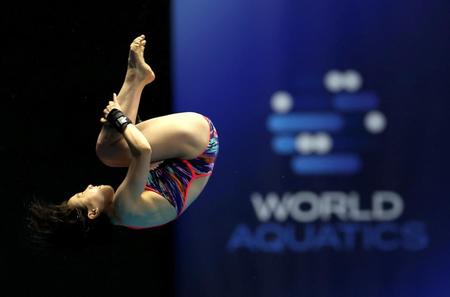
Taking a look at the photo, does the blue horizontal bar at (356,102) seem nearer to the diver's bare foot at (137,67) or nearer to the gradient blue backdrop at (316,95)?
the gradient blue backdrop at (316,95)

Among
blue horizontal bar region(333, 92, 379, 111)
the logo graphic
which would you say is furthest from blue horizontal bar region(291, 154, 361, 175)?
blue horizontal bar region(333, 92, 379, 111)

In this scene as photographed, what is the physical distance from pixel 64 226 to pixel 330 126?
2304 millimetres

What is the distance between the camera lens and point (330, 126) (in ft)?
15.7

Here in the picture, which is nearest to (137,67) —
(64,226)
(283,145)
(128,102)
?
(128,102)

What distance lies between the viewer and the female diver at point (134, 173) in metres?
2.97

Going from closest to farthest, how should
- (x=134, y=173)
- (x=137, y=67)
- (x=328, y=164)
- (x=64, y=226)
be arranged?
(x=134, y=173), (x=64, y=226), (x=137, y=67), (x=328, y=164)

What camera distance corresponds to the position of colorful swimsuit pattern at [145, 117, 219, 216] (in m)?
3.18

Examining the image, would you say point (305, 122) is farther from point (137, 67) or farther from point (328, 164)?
point (137, 67)

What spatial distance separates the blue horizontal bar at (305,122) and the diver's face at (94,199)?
75.4 inches

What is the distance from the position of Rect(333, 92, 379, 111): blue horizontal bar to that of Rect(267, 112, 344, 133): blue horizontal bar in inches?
3.0

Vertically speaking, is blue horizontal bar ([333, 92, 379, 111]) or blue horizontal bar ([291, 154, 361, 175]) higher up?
blue horizontal bar ([333, 92, 379, 111])

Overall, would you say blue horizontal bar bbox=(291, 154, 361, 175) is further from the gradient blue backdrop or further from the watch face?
the watch face

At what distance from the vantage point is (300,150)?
480cm

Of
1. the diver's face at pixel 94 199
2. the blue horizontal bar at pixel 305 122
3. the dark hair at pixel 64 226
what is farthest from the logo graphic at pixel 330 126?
the dark hair at pixel 64 226
